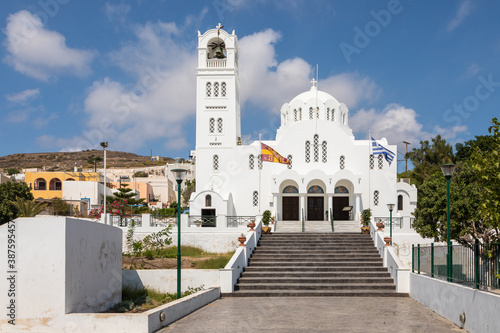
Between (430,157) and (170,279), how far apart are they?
123 feet

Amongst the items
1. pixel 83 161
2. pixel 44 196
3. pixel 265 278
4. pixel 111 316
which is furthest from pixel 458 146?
pixel 83 161

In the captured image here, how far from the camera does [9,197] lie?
3334 centimetres

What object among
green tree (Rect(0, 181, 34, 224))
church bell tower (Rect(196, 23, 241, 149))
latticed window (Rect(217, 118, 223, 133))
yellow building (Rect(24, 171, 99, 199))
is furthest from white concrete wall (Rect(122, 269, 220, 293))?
yellow building (Rect(24, 171, 99, 199))

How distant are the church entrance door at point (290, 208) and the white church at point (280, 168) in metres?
0.06

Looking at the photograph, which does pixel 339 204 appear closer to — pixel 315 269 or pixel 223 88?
pixel 223 88

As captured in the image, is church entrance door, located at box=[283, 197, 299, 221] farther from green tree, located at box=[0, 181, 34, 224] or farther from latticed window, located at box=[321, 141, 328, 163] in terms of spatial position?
green tree, located at box=[0, 181, 34, 224]

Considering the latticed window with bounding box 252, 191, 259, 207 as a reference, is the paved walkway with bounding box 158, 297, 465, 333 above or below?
below

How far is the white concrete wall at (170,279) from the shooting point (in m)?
16.2

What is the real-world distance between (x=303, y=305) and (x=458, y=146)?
141 feet

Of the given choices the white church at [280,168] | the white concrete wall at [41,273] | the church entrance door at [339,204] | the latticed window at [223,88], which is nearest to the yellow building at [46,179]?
the white church at [280,168]

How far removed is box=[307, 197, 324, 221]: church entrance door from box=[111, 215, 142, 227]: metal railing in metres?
10.8

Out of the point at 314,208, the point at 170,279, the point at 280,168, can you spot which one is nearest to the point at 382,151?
the point at 314,208

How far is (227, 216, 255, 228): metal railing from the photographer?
1100 inches

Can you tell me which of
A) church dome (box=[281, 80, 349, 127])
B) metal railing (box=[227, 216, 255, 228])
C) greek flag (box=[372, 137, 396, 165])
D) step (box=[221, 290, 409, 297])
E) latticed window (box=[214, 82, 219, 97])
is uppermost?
latticed window (box=[214, 82, 219, 97])
